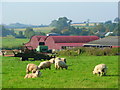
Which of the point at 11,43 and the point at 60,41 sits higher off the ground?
the point at 60,41

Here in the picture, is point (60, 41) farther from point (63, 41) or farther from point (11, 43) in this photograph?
point (11, 43)

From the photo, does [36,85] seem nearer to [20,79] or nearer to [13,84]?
[13,84]

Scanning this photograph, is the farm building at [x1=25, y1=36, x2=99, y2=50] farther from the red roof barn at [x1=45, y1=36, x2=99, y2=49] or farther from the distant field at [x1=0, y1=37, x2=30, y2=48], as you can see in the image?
the distant field at [x1=0, y1=37, x2=30, y2=48]

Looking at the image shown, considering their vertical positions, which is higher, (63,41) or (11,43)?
(63,41)

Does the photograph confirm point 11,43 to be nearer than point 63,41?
No

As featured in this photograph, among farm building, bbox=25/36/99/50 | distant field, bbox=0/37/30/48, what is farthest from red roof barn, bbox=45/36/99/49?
distant field, bbox=0/37/30/48

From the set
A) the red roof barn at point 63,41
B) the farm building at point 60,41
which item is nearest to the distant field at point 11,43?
the farm building at point 60,41

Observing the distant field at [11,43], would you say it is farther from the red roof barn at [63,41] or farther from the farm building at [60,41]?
the red roof barn at [63,41]

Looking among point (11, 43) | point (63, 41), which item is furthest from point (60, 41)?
Answer: point (11, 43)

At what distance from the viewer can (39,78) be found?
18.9m

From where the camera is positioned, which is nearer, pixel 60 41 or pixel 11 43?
pixel 60 41

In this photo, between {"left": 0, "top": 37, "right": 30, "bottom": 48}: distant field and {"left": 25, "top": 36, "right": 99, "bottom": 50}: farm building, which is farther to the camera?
{"left": 0, "top": 37, "right": 30, "bottom": 48}: distant field

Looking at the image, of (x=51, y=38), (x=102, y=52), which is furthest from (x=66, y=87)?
(x=51, y=38)

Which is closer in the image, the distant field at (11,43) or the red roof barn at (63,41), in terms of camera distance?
the red roof barn at (63,41)
